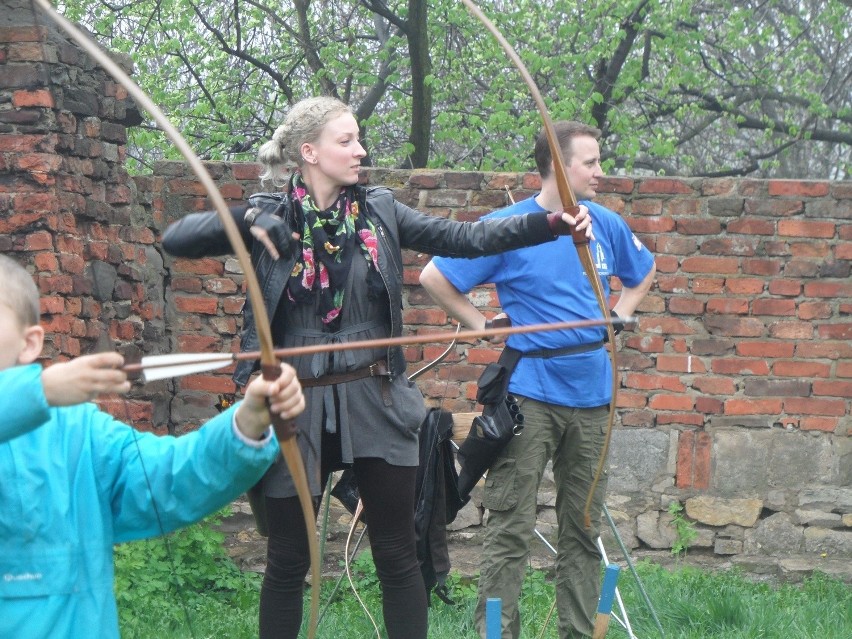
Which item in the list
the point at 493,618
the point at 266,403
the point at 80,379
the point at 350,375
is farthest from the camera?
the point at 350,375

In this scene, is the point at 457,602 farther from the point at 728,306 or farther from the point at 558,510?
the point at 728,306

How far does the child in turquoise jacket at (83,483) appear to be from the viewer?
5.79ft

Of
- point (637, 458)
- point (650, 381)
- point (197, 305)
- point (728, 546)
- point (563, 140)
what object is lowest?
point (728, 546)

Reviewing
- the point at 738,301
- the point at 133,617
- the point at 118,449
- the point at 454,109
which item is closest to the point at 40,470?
the point at 118,449

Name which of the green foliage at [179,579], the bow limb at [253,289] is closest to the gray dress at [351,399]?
the bow limb at [253,289]

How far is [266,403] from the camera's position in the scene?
1.71 m

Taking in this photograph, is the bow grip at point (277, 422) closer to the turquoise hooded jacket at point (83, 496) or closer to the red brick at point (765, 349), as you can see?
the turquoise hooded jacket at point (83, 496)

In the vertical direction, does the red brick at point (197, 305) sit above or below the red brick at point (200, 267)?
below

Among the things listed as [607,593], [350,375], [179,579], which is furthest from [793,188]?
[179,579]

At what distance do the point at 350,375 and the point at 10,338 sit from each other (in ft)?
4.08

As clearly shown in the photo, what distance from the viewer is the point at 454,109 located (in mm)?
9938

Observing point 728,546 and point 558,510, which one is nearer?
point 558,510

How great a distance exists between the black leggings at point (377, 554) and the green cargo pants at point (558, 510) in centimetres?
55

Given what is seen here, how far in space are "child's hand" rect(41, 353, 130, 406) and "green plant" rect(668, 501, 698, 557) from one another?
12.0 feet
